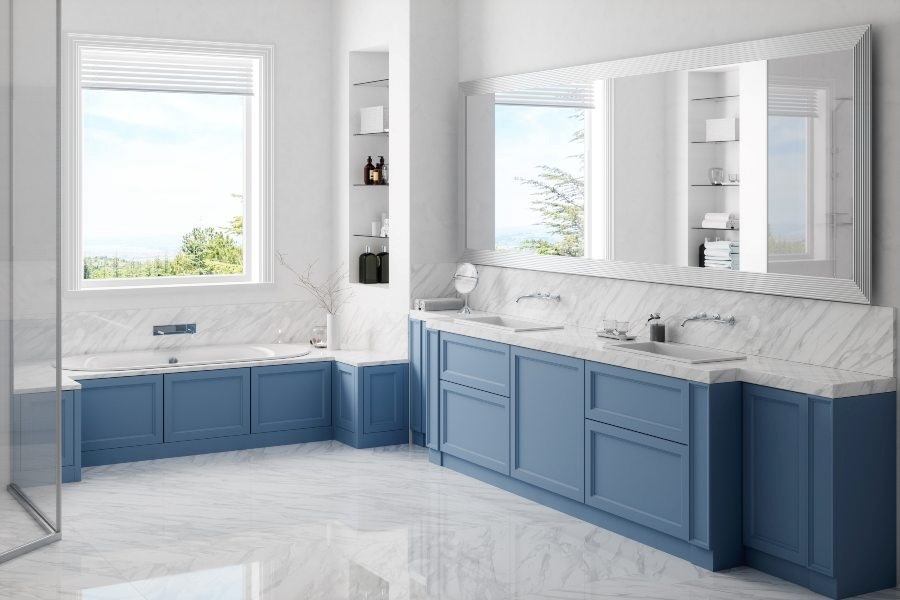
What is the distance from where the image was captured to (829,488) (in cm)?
411

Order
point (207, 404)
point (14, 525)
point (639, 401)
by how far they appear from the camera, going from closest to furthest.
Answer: point (14, 525)
point (639, 401)
point (207, 404)

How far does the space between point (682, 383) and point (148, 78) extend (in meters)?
4.23

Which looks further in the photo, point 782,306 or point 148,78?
point 148,78

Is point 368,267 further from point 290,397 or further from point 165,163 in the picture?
point 165,163

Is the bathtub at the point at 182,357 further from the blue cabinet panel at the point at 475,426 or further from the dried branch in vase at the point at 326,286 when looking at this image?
the blue cabinet panel at the point at 475,426

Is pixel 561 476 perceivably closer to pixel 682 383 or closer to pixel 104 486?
pixel 682 383

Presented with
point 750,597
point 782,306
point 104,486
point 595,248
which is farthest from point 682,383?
point 104,486

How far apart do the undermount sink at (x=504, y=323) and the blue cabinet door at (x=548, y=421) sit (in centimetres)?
35

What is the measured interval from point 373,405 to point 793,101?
10.7 feet

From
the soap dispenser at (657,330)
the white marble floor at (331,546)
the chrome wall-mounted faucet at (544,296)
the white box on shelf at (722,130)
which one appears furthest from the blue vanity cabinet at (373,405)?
the white box on shelf at (722,130)

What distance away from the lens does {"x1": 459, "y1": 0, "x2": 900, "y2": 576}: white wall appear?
4.23 meters

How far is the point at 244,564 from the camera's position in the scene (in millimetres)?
4586

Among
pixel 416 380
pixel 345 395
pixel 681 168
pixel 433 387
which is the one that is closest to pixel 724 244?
pixel 681 168

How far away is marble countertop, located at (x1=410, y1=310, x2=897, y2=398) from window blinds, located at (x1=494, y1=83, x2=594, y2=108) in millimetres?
1185
